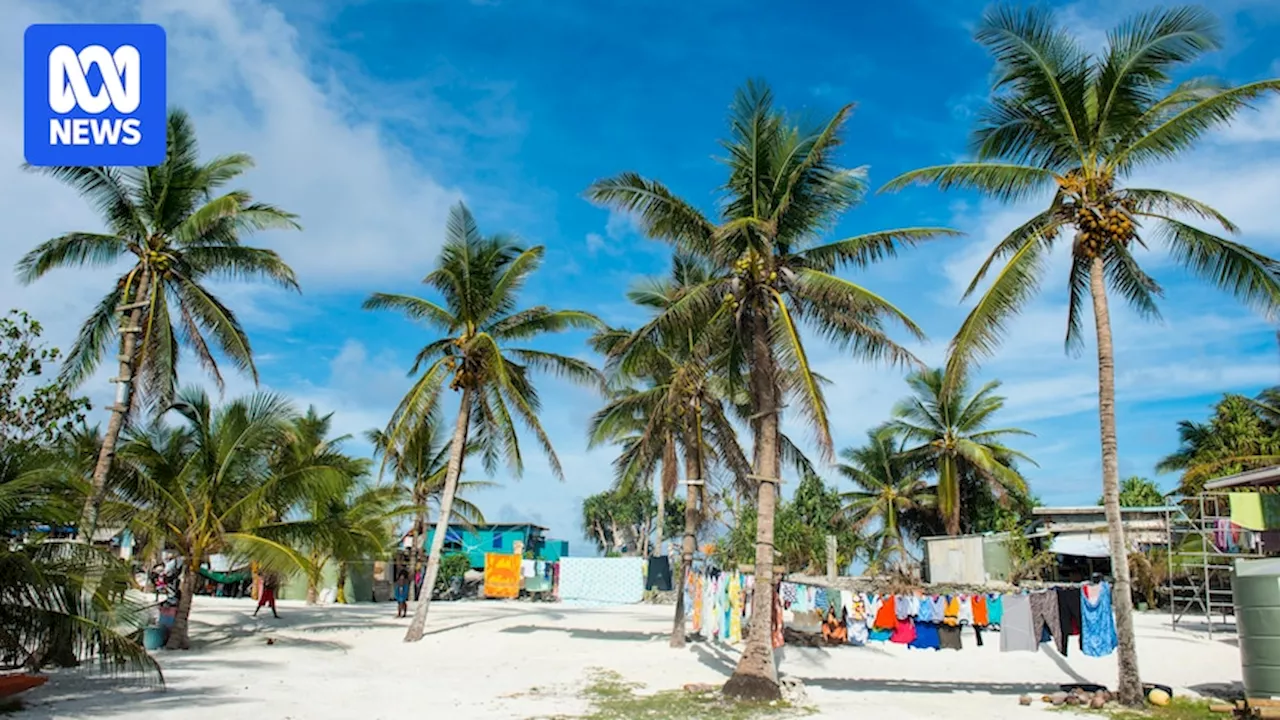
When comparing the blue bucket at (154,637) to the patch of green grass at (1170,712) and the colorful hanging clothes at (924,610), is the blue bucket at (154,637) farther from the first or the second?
the patch of green grass at (1170,712)

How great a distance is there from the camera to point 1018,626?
14836 mm

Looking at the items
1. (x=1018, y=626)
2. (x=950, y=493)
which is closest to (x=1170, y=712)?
(x=1018, y=626)

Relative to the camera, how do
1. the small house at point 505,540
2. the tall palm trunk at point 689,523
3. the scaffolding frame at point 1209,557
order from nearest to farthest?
the tall palm trunk at point 689,523 → the scaffolding frame at point 1209,557 → the small house at point 505,540

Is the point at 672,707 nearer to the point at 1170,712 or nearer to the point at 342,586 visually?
the point at 1170,712

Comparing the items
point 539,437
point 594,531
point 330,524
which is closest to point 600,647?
point 539,437

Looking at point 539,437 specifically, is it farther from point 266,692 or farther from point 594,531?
point 594,531

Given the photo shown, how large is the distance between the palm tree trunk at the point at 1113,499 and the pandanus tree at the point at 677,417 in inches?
307

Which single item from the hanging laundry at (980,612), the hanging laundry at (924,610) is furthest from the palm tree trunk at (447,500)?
the hanging laundry at (980,612)

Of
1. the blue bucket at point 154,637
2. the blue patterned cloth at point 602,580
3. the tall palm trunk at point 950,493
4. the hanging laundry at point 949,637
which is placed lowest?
the blue patterned cloth at point 602,580

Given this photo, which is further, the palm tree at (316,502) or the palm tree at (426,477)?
the palm tree at (426,477)

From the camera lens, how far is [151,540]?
59.0ft

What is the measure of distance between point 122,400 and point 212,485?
9.68ft

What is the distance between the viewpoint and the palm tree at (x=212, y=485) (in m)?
17.8

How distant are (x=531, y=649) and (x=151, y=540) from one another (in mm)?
8096
